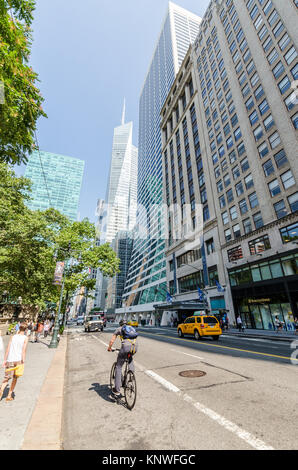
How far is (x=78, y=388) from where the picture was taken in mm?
6418

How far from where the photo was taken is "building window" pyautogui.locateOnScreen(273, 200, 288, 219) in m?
24.3

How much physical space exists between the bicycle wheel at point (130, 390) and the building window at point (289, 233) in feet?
77.4

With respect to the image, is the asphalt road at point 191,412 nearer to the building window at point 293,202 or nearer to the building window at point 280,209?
the building window at point 293,202

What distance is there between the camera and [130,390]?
483 cm

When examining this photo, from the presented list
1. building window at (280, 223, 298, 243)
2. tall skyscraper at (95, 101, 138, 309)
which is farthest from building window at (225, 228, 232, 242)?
tall skyscraper at (95, 101, 138, 309)

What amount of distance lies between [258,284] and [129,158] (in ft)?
632

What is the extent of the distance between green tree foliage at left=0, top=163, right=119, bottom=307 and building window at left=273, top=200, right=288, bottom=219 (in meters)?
20.8

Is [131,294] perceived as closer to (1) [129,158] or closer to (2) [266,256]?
(2) [266,256]

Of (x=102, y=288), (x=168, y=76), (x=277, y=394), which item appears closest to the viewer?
(x=277, y=394)

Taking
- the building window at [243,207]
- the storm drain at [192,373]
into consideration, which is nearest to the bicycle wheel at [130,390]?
the storm drain at [192,373]

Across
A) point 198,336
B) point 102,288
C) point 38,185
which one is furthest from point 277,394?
point 102,288

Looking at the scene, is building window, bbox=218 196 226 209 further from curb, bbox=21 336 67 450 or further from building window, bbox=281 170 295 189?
curb, bbox=21 336 67 450

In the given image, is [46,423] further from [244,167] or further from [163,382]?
[244,167]

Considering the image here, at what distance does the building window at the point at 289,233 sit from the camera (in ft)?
73.9
